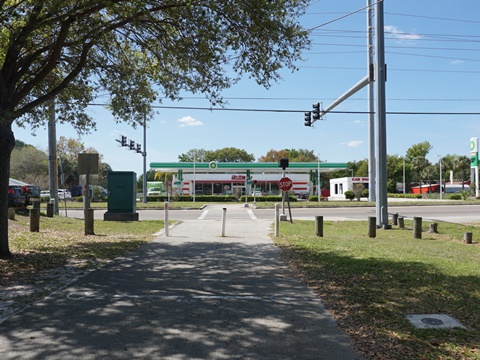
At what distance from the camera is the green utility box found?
2006 centimetres

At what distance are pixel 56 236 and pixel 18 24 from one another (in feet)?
20.6

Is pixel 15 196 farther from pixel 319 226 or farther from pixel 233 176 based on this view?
pixel 233 176

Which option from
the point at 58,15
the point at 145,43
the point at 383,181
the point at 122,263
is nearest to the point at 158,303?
the point at 122,263

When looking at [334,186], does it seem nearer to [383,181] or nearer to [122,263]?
[383,181]

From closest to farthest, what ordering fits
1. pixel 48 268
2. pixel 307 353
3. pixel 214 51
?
pixel 307 353 → pixel 48 268 → pixel 214 51

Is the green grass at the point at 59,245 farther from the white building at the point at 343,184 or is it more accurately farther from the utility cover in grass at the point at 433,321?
the white building at the point at 343,184

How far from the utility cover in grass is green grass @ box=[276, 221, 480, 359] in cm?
10

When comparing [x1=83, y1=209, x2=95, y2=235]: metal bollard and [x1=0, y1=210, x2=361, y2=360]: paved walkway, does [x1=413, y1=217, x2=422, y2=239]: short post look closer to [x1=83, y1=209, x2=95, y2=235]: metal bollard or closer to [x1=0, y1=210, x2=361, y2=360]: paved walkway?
[x1=0, y1=210, x2=361, y2=360]: paved walkway

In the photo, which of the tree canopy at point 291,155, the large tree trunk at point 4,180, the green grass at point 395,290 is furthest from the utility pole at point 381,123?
the tree canopy at point 291,155

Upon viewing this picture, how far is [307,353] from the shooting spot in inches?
164

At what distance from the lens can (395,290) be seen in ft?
21.1

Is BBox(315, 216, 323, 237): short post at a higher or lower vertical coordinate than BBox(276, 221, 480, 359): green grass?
higher

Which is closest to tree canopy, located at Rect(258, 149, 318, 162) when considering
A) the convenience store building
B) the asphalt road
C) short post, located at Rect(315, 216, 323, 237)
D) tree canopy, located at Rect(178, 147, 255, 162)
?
tree canopy, located at Rect(178, 147, 255, 162)

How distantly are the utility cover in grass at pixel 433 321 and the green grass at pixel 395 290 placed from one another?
10cm
